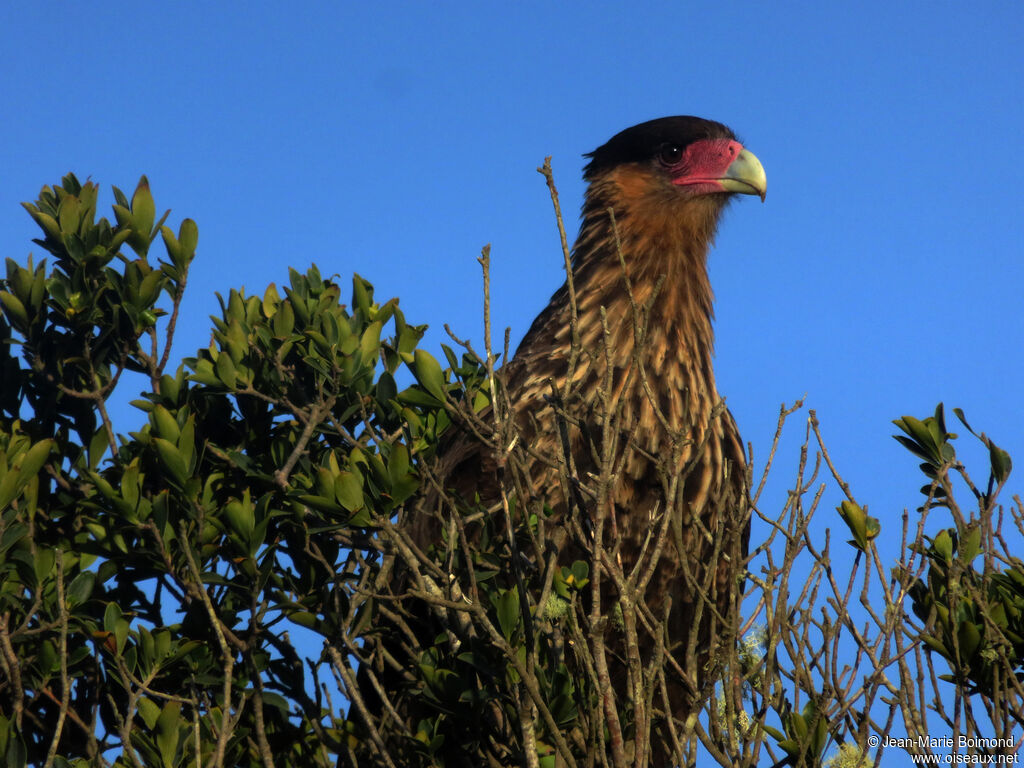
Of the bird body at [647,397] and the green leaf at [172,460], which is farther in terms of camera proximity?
the green leaf at [172,460]

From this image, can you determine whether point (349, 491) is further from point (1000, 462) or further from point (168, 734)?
point (1000, 462)

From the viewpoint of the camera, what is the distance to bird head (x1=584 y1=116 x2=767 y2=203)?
5.52 metres

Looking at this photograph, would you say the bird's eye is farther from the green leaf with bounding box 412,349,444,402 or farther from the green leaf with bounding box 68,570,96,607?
the green leaf with bounding box 68,570,96,607

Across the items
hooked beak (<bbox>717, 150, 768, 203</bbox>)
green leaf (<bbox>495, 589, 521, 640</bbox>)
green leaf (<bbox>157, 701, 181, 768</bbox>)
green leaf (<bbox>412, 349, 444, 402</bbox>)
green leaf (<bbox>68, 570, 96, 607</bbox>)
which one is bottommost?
green leaf (<bbox>157, 701, 181, 768</bbox>)

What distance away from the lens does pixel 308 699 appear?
11.0 ft

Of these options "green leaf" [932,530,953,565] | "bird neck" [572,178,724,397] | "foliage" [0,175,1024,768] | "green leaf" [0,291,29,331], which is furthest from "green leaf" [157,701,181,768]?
"green leaf" [932,530,953,565]

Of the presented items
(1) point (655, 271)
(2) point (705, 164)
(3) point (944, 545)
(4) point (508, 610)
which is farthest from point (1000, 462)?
(2) point (705, 164)

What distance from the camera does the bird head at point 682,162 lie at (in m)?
5.52

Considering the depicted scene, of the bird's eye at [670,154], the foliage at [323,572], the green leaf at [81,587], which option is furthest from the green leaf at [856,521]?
the bird's eye at [670,154]

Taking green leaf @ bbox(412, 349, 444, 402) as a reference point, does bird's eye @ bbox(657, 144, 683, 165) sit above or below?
above

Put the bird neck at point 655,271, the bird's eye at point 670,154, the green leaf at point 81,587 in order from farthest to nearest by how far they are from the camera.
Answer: the bird's eye at point 670,154
the bird neck at point 655,271
the green leaf at point 81,587

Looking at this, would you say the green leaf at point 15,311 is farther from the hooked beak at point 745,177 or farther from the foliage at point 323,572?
the hooked beak at point 745,177

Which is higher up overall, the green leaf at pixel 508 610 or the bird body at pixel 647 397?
the bird body at pixel 647 397

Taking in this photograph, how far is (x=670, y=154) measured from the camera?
18.5 ft
